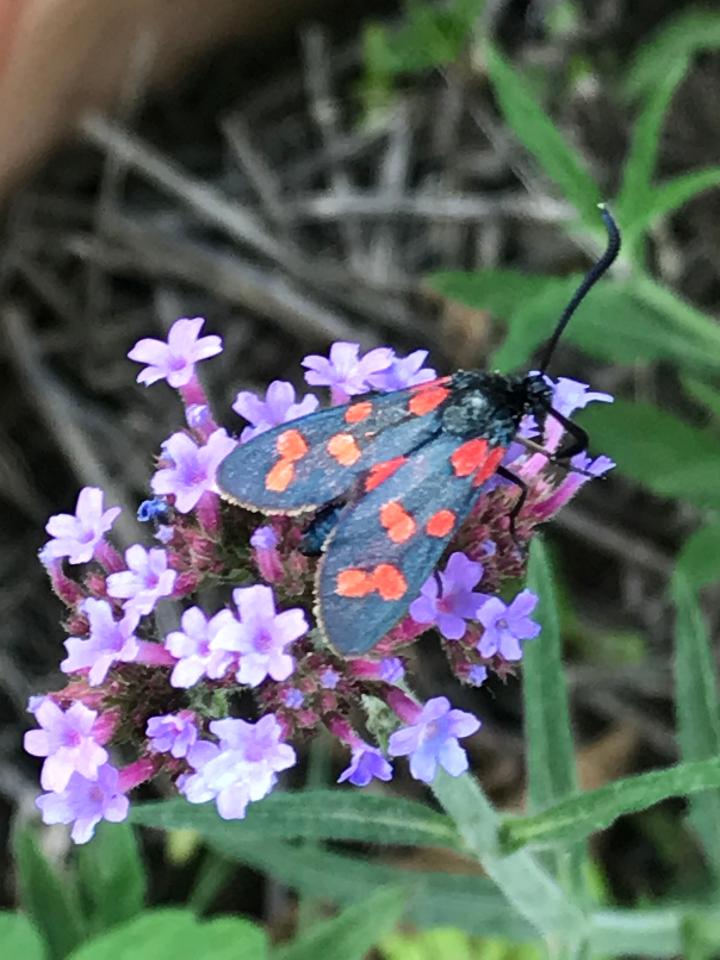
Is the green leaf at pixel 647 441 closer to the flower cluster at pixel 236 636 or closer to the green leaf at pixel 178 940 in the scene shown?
the flower cluster at pixel 236 636

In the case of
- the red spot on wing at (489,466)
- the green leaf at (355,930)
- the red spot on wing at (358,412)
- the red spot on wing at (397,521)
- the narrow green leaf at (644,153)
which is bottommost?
the green leaf at (355,930)

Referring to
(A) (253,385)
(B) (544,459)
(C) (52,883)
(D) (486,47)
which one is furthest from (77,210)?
(B) (544,459)

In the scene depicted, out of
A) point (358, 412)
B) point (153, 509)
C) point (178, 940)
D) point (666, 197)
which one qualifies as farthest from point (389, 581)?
point (666, 197)

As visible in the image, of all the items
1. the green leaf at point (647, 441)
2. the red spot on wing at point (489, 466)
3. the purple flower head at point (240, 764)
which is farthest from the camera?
the green leaf at point (647, 441)

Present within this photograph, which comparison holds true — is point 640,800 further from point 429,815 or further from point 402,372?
point 402,372

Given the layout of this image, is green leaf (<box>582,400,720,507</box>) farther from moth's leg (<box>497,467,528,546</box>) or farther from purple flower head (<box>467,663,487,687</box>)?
purple flower head (<box>467,663,487,687</box>)

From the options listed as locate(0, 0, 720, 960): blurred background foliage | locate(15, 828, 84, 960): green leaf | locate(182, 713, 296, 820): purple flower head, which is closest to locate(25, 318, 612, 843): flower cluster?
locate(182, 713, 296, 820): purple flower head

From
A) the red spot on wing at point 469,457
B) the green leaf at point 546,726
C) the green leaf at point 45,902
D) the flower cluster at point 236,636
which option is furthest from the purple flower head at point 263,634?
the green leaf at point 45,902
